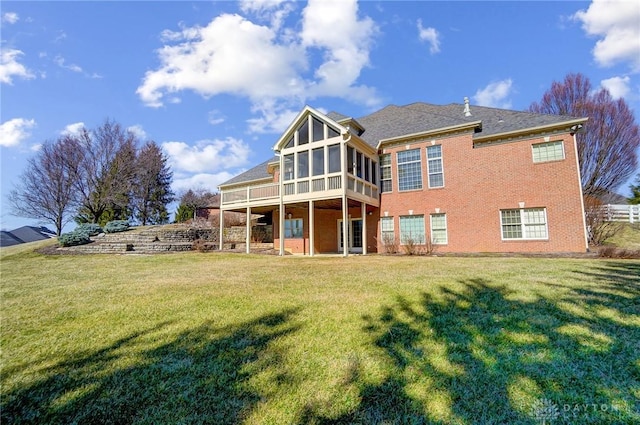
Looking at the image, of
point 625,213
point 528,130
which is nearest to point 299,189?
point 528,130

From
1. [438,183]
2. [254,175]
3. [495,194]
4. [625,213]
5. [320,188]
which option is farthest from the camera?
[254,175]

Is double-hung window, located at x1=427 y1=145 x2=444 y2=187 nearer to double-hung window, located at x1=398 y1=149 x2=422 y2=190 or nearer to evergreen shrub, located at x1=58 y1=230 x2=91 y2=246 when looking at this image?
double-hung window, located at x1=398 y1=149 x2=422 y2=190

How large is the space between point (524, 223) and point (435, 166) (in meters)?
4.79

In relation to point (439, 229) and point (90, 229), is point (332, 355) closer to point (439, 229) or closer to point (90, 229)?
point (439, 229)

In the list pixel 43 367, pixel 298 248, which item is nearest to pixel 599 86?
pixel 298 248

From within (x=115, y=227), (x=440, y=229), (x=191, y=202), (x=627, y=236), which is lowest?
(x=627, y=236)

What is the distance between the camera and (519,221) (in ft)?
43.8

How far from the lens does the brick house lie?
12820 mm

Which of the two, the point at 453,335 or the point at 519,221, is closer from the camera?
the point at 453,335

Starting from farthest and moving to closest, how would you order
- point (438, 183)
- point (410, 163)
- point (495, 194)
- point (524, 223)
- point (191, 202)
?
point (191, 202) → point (410, 163) → point (438, 183) → point (495, 194) → point (524, 223)

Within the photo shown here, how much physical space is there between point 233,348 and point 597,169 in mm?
27702

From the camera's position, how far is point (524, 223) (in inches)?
521

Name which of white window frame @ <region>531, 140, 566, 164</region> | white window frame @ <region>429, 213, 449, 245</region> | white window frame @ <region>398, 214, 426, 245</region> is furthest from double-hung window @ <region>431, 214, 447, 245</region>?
white window frame @ <region>531, 140, 566, 164</region>

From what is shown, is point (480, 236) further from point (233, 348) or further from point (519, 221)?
point (233, 348)
